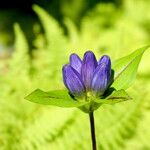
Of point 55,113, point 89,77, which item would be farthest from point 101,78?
point 55,113

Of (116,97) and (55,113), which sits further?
(55,113)

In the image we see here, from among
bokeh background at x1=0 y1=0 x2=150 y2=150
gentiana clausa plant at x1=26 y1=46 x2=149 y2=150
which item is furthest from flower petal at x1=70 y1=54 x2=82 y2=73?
bokeh background at x1=0 y1=0 x2=150 y2=150

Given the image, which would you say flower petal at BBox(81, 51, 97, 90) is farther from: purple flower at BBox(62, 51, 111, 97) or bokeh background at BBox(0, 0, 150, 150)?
bokeh background at BBox(0, 0, 150, 150)

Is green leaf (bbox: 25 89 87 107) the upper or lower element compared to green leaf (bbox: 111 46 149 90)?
lower

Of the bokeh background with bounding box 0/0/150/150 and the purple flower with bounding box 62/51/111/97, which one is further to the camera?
the bokeh background with bounding box 0/0/150/150

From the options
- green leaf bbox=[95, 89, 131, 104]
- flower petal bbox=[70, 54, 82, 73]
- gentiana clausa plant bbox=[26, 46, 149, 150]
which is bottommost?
green leaf bbox=[95, 89, 131, 104]

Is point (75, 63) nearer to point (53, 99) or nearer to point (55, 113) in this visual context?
point (53, 99)

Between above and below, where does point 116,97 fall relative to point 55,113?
below
